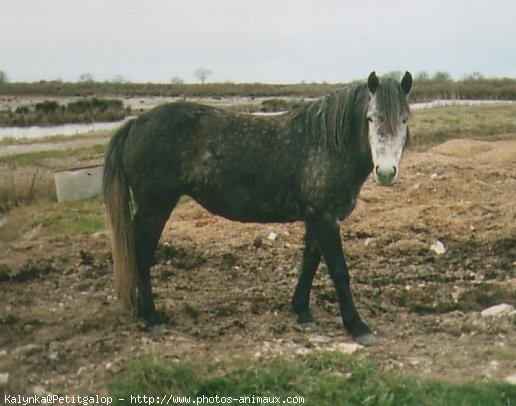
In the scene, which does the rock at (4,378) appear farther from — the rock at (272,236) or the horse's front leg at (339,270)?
the rock at (272,236)

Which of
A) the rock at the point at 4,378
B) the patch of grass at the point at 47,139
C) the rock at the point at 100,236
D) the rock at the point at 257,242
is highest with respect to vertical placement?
the patch of grass at the point at 47,139

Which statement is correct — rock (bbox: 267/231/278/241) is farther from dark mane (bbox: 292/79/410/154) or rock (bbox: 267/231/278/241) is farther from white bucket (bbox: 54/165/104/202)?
white bucket (bbox: 54/165/104/202)

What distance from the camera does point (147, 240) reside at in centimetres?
531

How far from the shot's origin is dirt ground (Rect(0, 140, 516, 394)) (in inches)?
182

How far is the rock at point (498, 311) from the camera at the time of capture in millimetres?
5512

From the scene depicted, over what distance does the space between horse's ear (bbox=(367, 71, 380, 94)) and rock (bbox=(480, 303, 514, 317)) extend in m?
2.36

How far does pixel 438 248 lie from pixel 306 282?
2568 mm

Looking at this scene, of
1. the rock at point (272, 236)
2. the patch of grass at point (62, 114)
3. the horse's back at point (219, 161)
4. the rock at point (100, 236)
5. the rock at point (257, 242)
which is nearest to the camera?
the horse's back at point (219, 161)

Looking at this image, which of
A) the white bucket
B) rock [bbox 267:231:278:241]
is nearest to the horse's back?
rock [bbox 267:231:278:241]

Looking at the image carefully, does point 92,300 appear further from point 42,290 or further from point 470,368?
point 470,368

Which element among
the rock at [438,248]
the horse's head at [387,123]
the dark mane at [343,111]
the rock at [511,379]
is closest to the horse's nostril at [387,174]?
the horse's head at [387,123]

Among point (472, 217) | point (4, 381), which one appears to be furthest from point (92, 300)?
point (472, 217)

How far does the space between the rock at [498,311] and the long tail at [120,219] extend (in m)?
3.13

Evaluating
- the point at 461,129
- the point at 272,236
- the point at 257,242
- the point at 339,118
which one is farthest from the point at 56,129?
the point at 339,118
